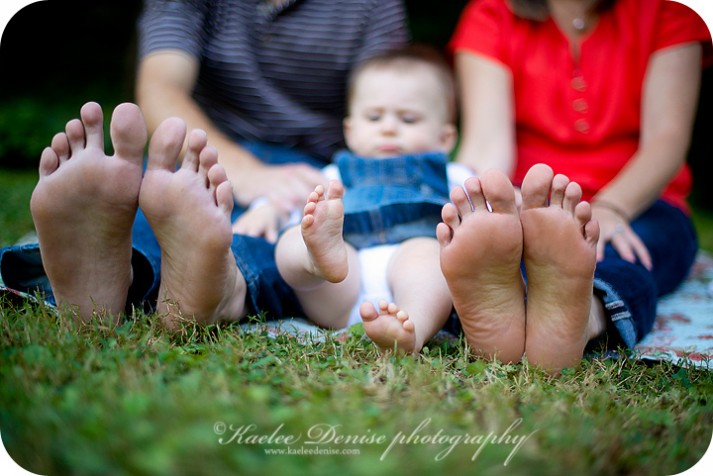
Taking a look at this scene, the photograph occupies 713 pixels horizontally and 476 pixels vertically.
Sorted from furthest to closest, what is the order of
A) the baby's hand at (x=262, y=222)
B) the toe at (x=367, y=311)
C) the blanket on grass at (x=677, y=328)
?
1. the baby's hand at (x=262, y=222)
2. the blanket on grass at (x=677, y=328)
3. the toe at (x=367, y=311)

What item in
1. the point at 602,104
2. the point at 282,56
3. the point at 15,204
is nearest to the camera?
the point at 602,104

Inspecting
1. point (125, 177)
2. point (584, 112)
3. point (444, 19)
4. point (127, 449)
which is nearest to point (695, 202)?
point (444, 19)

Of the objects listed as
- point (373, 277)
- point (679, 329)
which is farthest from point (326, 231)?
point (679, 329)

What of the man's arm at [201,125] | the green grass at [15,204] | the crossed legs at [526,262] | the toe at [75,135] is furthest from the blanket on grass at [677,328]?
the green grass at [15,204]

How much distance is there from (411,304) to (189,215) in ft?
1.46

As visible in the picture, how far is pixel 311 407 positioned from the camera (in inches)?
31.6

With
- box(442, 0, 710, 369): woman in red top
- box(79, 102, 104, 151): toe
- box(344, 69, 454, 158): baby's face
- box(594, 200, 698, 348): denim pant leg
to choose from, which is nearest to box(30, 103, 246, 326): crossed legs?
box(79, 102, 104, 151): toe

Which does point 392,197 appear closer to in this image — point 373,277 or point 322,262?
point 373,277

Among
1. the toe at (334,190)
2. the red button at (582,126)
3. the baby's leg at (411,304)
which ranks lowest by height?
the baby's leg at (411,304)

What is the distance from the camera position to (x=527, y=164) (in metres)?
1.88

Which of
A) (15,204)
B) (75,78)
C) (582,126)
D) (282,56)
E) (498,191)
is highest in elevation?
(282,56)

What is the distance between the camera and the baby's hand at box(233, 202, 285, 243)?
1.48 m

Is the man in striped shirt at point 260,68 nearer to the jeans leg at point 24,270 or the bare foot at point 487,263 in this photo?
the jeans leg at point 24,270

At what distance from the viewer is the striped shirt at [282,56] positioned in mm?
1883
